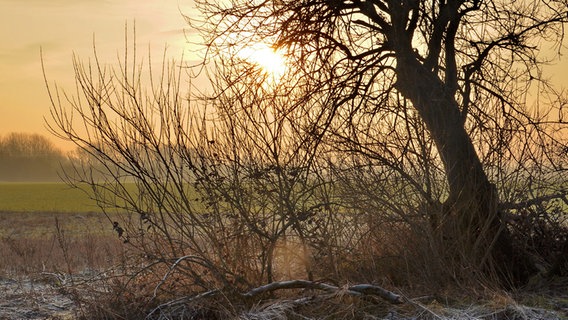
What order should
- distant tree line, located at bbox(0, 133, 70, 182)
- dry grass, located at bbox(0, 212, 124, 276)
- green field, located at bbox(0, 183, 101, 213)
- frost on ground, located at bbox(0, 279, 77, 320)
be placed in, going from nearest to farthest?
1. frost on ground, located at bbox(0, 279, 77, 320)
2. dry grass, located at bbox(0, 212, 124, 276)
3. green field, located at bbox(0, 183, 101, 213)
4. distant tree line, located at bbox(0, 133, 70, 182)

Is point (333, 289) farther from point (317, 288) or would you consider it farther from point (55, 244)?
point (55, 244)

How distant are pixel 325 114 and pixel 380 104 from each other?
1030 mm

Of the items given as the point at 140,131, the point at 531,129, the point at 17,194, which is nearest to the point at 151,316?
the point at 140,131

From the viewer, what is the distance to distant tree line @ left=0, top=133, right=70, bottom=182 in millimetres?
107062

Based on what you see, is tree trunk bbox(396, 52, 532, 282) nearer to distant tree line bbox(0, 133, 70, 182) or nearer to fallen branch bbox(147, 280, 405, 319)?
fallen branch bbox(147, 280, 405, 319)

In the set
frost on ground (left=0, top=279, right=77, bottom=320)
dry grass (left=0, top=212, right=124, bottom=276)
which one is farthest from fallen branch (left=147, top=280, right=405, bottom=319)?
frost on ground (left=0, top=279, right=77, bottom=320)

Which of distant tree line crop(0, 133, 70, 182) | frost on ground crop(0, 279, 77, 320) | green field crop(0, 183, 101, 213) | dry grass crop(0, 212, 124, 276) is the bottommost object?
frost on ground crop(0, 279, 77, 320)

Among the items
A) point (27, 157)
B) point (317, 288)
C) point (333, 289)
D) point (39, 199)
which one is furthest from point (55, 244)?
point (27, 157)

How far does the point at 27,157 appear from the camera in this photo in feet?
Answer: 358

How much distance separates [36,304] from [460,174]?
238 inches

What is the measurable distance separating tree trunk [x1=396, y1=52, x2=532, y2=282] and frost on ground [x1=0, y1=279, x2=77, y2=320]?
5000mm

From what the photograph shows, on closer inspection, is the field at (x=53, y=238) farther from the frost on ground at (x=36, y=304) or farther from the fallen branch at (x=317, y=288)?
the fallen branch at (x=317, y=288)

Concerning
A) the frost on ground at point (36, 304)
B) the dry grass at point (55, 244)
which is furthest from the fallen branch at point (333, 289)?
the frost on ground at point (36, 304)

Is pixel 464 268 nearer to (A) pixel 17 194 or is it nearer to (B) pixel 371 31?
(B) pixel 371 31
